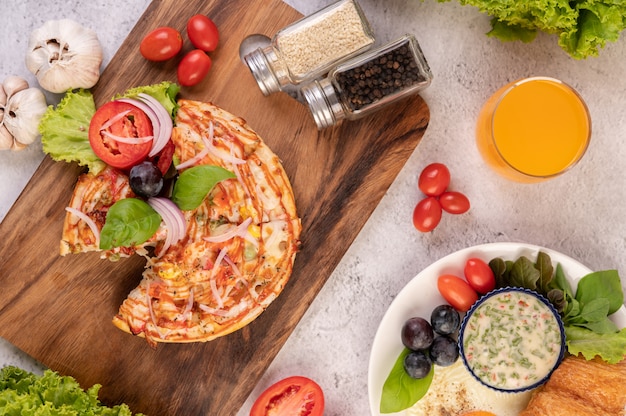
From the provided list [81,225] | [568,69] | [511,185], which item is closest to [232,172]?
[81,225]

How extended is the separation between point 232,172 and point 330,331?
3.10 ft

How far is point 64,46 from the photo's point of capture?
2.90m

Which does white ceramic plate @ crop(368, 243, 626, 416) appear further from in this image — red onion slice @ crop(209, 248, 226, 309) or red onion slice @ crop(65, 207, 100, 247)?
red onion slice @ crop(65, 207, 100, 247)

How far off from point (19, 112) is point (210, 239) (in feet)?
3.39

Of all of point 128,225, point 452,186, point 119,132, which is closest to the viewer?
point 128,225

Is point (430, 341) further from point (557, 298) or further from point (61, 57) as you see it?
point (61, 57)

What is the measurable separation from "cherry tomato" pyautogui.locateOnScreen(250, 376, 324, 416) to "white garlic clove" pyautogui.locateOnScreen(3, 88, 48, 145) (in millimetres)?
1596

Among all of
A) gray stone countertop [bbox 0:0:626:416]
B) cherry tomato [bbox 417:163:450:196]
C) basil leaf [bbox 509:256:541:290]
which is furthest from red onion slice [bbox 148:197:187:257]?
basil leaf [bbox 509:256:541:290]

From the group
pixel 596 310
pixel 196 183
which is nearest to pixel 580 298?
pixel 596 310

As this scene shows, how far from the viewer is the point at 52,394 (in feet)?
9.20

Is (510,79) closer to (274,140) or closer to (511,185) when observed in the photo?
(511,185)

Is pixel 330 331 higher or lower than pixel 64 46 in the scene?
lower

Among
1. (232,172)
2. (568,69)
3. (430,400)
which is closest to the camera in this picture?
(232,172)

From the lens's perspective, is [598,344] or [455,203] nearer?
[598,344]
